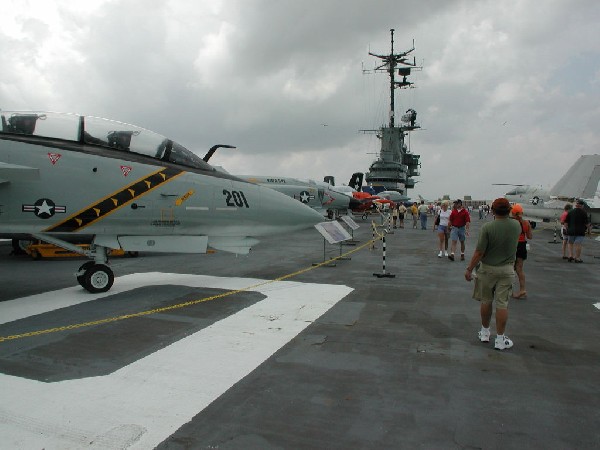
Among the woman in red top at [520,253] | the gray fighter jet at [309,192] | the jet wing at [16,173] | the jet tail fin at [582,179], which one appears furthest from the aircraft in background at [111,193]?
the jet tail fin at [582,179]

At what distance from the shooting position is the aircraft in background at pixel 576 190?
25.0 metres

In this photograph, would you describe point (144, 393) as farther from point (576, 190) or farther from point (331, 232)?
point (576, 190)

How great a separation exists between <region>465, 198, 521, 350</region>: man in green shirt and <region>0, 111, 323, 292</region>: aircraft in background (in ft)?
15.6

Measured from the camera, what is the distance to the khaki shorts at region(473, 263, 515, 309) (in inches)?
190

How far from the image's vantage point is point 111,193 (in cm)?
723

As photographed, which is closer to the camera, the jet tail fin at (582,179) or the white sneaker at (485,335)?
the white sneaker at (485,335)

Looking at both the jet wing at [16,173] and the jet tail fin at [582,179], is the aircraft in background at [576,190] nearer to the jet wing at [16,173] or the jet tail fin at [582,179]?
the jet tail fin at [582,179]

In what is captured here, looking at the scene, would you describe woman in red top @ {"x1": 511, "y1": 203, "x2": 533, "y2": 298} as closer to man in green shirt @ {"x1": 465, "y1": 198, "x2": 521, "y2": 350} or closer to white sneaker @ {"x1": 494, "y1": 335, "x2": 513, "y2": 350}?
man in green shirt @ {"x1": 465, "y1": 198, "x2": 521, "y2": 350}

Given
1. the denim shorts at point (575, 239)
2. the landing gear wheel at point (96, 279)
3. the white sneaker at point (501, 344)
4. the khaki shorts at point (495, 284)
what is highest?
the denim shorts at point (575, 239)

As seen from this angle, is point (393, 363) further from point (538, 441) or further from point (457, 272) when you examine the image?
point (457, 272)

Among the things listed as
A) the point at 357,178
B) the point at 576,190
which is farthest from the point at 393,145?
the point at 576,190

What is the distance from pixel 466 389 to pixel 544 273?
8.37 meters

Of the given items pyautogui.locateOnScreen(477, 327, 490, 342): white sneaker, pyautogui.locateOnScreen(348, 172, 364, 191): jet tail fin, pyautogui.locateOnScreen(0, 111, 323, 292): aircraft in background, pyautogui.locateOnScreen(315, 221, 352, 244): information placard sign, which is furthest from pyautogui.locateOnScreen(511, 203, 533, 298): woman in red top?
pyautogui.locateOnScreen(348, 172, 364, 191): jet tail fin

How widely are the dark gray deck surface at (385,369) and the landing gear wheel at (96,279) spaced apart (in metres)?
A: 0.67
